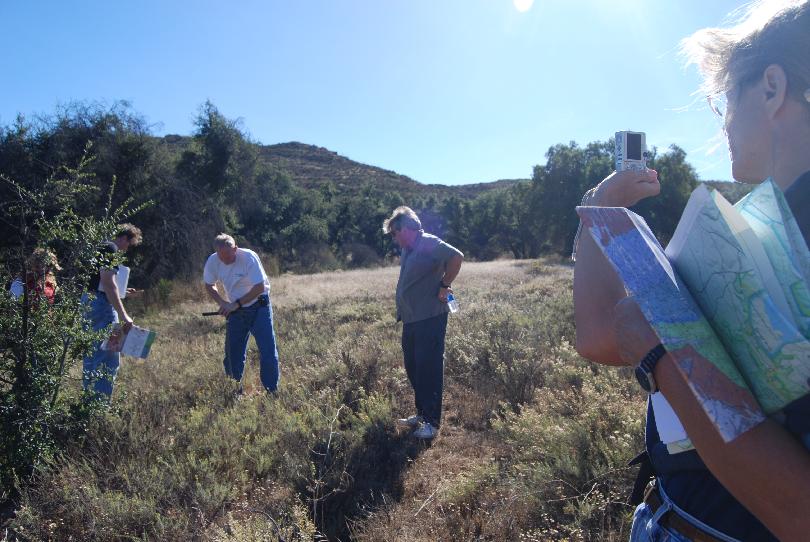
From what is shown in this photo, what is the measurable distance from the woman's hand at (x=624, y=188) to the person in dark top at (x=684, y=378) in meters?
0.23

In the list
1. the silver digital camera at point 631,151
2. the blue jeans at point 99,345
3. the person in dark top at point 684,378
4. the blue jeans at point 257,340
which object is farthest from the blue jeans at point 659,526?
the blue jeans at point 99,345

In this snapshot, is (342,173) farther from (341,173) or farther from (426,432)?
(426,432)

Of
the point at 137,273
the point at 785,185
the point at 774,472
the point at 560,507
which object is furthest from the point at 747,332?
the point at 137,273

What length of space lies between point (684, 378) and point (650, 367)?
58 mm

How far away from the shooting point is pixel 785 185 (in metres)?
0.90

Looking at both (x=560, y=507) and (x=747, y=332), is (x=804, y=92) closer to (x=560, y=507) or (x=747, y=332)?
(x=747, y=332)

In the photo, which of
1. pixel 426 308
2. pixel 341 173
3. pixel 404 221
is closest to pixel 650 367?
pixel 426 308

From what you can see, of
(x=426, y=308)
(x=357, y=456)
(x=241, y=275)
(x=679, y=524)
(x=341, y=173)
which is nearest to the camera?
(x=679, y=524)

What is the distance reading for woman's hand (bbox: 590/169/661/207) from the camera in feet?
4.28

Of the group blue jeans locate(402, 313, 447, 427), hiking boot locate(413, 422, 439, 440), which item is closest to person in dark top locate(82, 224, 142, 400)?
blue jeans locate(402, 313, 447, 427)

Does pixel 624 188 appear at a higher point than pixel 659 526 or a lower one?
higher

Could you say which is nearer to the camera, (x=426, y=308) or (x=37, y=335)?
(x=37, y=335)

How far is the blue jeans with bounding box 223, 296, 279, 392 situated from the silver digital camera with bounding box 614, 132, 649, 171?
445 cm

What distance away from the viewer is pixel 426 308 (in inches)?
175
